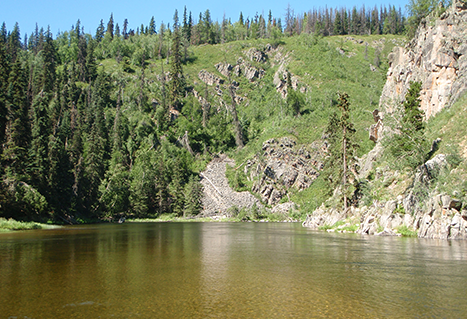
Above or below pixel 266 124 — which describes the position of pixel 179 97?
above

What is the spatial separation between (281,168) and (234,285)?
319 feet

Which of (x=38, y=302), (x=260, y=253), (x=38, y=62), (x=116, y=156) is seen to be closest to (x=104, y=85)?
(x=38, y=62)

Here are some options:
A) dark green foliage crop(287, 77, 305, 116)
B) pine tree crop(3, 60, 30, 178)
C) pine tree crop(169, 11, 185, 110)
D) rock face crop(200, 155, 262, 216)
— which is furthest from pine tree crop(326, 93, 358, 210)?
pine tree crop(169, 11, 185, 110)

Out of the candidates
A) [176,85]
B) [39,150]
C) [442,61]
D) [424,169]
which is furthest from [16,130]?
[176,85]

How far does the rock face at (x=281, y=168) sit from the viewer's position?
10744 centimetres

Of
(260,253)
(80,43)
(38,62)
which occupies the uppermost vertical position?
(80,43)

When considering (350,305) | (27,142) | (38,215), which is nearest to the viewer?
(350,305)

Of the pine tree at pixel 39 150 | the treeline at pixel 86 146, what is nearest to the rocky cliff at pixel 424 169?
the treeline at pixel 86 146

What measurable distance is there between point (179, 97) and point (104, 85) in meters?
29.8

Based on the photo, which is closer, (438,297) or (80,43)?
(438,297)

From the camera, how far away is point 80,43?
168 meters

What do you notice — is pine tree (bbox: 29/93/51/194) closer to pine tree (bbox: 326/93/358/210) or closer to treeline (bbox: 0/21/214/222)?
treeline (bbox: 0/21/214/222)

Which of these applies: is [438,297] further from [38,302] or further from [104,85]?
[104,85]

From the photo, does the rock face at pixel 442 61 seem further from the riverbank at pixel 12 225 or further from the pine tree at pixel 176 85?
the pine tree at pixel 176 85
